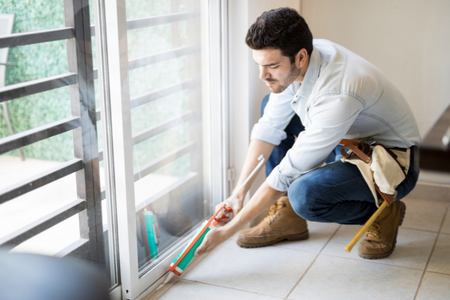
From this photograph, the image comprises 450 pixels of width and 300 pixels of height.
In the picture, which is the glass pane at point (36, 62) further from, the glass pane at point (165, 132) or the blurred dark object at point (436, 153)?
the blurred dark object at point (436, 153)

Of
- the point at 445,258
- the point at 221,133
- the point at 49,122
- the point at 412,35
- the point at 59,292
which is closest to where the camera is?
the point at 59,292

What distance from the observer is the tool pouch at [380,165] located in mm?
1548

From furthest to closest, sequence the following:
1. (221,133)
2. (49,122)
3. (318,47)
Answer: (221,133)
(318,47)
(49,122)

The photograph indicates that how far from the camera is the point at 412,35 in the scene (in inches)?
89.2

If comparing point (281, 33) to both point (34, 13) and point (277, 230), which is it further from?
point (277, 230)

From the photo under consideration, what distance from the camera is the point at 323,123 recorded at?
1.45m

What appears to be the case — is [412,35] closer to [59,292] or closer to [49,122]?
[49,122]

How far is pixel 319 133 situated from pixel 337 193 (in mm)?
265

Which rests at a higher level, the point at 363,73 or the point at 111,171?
the point at 363,73

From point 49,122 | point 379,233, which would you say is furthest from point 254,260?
point 49,122

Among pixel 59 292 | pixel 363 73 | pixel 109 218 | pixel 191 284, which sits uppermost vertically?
pixel 363 73

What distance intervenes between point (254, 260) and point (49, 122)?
97 cm

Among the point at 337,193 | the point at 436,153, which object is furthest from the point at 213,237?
the point at 436,153

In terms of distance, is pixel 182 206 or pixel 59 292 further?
pixel 182 206
